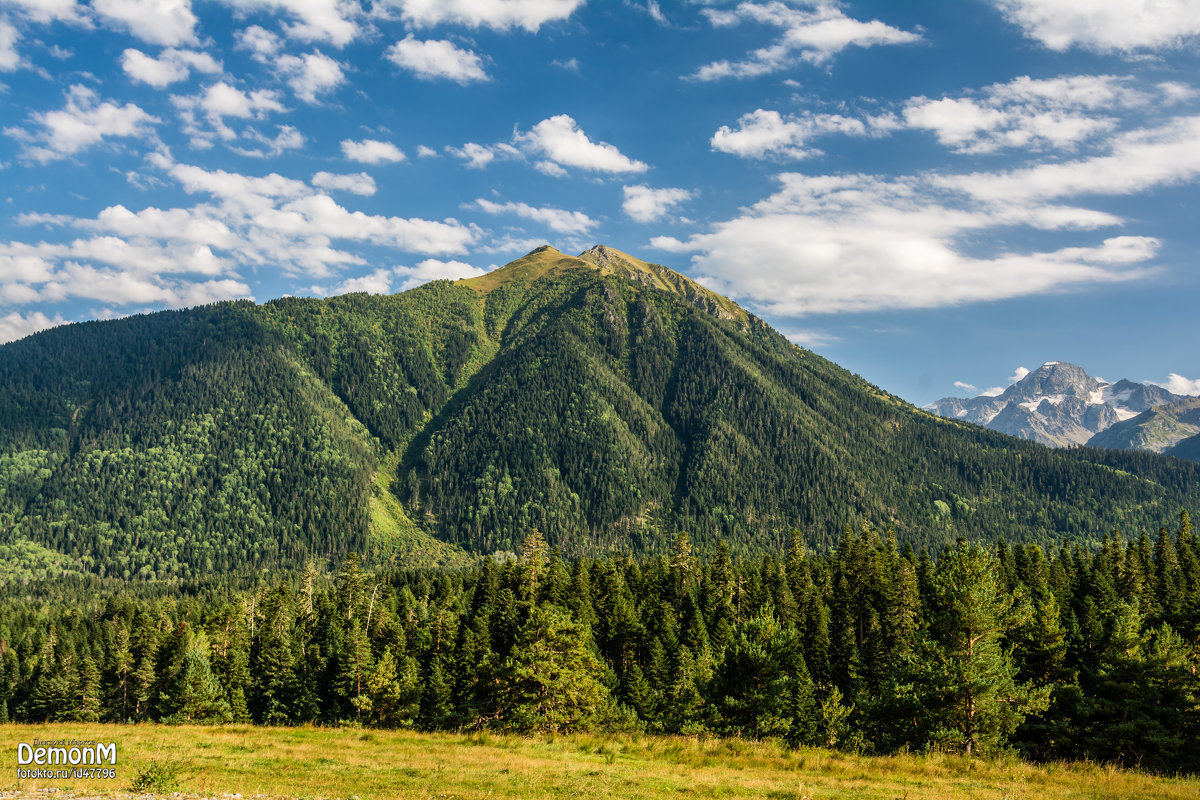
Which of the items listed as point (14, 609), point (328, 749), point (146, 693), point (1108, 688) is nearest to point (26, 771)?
point (328, 749)

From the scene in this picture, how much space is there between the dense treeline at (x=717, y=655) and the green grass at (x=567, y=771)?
875 cm

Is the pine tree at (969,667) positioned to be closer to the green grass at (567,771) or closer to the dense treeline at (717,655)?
the dense treeline at (717,655)

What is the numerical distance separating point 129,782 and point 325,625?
7944cm

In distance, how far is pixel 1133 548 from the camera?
103125 mm

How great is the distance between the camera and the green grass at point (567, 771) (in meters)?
20.4

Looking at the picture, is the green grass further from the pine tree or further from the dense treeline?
the dense treeline

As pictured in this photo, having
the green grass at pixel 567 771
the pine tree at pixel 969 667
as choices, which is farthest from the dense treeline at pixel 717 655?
the green grass at pixel 567 771

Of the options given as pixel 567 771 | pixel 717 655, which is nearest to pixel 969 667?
pixel 567 771

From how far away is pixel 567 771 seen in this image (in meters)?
23.8

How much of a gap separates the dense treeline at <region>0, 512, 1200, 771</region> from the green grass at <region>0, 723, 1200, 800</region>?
28.7 ft

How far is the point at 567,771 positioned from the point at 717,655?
172 feet

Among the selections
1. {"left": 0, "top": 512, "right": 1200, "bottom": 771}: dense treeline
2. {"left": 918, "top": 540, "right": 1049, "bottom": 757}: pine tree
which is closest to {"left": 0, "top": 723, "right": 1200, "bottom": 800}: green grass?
{"left": 918, "top": 540, "right": 1049, "bottom": 757}: pine tree

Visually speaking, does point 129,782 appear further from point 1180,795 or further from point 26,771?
point 1180,795

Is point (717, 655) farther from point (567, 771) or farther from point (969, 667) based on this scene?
point (567, 771)
